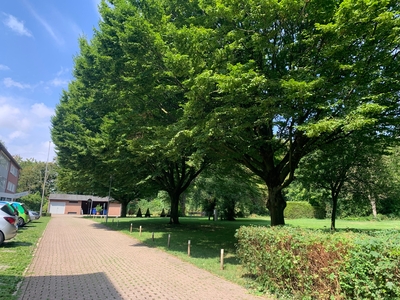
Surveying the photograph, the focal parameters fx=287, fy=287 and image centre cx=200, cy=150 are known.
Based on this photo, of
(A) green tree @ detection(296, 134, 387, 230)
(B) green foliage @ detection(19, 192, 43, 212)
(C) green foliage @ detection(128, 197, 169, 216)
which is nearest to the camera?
(A) green tree @ detection(296, 134, 387, 230)

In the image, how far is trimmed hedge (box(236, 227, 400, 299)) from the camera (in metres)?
4.26

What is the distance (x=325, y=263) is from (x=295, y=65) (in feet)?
23.2

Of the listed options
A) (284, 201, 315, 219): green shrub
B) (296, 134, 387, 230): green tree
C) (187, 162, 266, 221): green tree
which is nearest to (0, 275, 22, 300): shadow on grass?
(296, 134, 387, 230): green tree

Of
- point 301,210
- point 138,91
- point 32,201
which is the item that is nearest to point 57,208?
point 32,201

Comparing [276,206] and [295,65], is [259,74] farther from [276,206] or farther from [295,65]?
[276,206]

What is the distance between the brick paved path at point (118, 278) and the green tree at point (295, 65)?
436 cm

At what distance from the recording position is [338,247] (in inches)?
196

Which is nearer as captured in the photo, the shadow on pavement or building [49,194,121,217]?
the shadow on pavement

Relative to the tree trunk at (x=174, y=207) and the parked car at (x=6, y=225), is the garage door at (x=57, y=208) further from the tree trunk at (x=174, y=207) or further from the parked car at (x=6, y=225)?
the parked car at (x=6, y=225)

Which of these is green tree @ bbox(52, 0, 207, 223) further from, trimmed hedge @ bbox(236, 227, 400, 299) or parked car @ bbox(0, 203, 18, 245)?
parked car @ bbox(0, 203, 18, 245)

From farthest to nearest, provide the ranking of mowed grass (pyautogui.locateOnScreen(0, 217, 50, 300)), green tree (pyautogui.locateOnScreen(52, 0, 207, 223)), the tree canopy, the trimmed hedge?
green tree (pyautogui.locateOnScreen(52, 0, 207, 223)), the tree canopy, mowed grass (pyautogui.locateOnScreen(0, 217, 50, 300)), the trimmed hedge

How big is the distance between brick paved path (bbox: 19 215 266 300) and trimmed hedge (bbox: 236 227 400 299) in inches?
32.7

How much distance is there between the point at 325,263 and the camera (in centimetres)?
514

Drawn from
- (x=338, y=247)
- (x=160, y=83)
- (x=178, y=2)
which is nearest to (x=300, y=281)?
(x=338, y=247)
